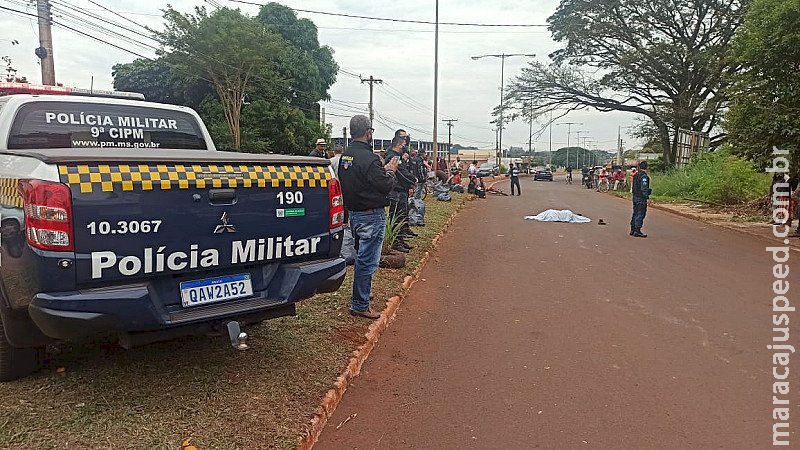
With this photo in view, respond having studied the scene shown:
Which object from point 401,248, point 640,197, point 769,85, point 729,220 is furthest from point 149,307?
point 729,220

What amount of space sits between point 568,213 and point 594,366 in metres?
11.0

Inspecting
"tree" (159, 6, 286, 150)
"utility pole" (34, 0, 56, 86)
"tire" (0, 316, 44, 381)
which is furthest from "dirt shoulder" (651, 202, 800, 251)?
"tree" (159, 6, 286, 150)

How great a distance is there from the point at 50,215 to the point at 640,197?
1109 centimetres

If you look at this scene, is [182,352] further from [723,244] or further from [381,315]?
[723,244]

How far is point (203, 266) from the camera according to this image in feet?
11.2

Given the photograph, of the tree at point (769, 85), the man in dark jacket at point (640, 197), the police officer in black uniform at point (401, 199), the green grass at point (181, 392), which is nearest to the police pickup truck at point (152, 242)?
the green grass at point (181, 392)

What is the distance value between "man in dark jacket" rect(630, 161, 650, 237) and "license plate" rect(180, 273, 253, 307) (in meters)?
10.0

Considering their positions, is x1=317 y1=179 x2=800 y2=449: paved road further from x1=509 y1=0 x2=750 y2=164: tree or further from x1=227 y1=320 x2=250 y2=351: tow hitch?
x1=509 y1=0 x2=750 y2=164: tree

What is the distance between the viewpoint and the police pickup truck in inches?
116

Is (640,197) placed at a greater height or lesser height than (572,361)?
greater

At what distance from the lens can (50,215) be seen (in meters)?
2.89

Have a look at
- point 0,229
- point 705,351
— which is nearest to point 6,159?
point 0,229

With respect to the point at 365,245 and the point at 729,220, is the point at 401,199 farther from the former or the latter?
the point at 729,220

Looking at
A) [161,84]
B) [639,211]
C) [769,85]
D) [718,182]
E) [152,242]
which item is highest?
[161,84]
